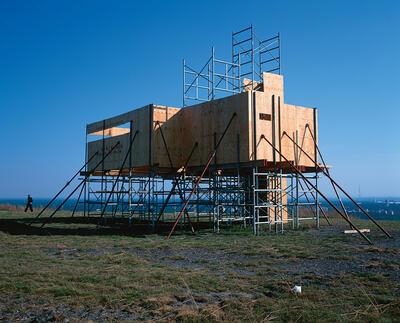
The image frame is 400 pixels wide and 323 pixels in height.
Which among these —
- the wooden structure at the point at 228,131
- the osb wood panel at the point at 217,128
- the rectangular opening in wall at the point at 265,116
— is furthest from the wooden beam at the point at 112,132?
A: the rectangular opening in wall at the point at 265,116

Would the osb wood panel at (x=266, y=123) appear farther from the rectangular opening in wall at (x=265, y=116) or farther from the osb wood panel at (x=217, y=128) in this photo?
the osb wood panel at (x=217, y=128)

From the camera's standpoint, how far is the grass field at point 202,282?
6873 mm

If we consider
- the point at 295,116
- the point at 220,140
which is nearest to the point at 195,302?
the point at 220,140

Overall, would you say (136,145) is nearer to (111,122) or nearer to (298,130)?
(111,122)

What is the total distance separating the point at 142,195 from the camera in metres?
31.9

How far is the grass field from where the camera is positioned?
22.6 feet

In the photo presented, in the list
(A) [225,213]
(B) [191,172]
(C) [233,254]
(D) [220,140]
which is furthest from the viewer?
(A) [225,213]

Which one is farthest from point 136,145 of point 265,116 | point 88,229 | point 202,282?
point 202,282

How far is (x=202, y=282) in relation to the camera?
8945 mm

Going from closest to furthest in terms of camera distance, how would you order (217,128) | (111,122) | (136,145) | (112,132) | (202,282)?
(202,282) → (217,128) → (136,145) → (111,122) → (112,132)

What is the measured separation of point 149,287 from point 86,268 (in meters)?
2.78

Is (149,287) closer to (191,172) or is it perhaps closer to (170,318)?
(170,318)

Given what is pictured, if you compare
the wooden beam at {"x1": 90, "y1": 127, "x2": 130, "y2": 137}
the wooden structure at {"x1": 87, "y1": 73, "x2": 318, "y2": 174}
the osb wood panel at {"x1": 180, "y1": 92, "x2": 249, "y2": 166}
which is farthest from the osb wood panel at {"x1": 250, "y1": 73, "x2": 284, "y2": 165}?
the wooden beam at {"x1": 90, "y1": 127, "x2": 130, "y2": 137}

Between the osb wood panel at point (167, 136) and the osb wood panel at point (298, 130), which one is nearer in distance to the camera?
the osb wood panel at point (298, 130)
